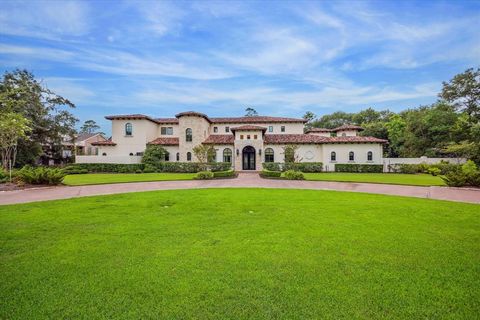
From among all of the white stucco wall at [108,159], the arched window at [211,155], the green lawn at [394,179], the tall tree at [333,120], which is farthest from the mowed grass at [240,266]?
the tall tree at [333,120]

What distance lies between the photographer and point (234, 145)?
106ft

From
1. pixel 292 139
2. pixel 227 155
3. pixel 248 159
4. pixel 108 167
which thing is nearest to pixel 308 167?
pixel 292 139

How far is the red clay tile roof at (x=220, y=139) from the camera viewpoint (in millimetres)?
Answer: 32969

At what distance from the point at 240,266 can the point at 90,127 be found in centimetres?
9508

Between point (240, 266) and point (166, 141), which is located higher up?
point (166, 141)

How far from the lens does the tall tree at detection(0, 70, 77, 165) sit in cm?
3048

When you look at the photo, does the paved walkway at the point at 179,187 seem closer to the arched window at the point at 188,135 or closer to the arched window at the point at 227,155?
the arched window at the point at 227,155

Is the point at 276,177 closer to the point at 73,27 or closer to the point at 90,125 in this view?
the point at 73,27

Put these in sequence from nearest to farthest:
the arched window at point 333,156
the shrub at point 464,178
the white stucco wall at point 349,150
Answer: the shrub at point 464,178 < the white stucco wall at point 349,150 < the arched window at point 333,156

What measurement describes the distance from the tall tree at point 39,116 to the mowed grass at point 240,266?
106 feet

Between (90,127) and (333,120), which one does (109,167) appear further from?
(90,127)

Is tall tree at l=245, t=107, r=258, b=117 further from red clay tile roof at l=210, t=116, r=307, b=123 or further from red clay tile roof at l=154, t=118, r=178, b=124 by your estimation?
red clay tile roof at l=154, t=118, r=178, b=124

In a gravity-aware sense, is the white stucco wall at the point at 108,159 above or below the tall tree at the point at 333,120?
below

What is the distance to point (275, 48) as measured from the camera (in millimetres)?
24016
